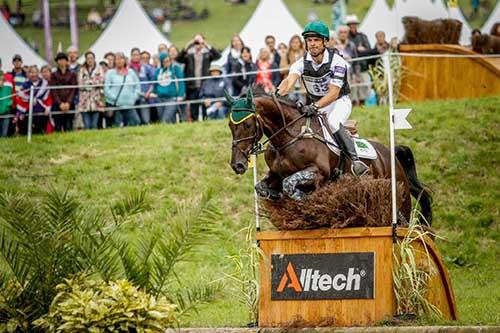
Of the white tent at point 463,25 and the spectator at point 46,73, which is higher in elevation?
the white tent at point 463,25

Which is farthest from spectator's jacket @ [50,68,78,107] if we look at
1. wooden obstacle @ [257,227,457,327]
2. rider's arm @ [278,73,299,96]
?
wooden obstacle @ [257,227,457,327]

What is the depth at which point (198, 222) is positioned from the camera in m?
10.6

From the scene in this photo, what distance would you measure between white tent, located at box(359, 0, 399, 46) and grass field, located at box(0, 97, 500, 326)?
3625mm

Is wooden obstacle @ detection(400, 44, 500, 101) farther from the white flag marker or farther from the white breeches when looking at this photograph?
the white flag marker

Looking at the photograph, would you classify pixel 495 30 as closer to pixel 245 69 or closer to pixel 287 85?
pixel 245 69

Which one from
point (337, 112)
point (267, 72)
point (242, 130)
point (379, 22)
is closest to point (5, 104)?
point (267, 72)

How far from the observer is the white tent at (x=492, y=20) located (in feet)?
91.9

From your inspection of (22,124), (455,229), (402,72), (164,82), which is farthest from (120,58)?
(455,229)

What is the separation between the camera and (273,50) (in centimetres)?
2544

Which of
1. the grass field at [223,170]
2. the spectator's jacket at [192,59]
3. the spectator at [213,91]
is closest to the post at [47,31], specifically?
the grass field at [223,170]

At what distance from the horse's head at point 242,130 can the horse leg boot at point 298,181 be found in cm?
54

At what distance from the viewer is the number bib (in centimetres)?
1510

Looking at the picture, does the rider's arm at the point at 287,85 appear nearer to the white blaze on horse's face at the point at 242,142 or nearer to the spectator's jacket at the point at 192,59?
the white blaze on horse's face at the point at 242,142

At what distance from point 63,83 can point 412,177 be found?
34.5ft
